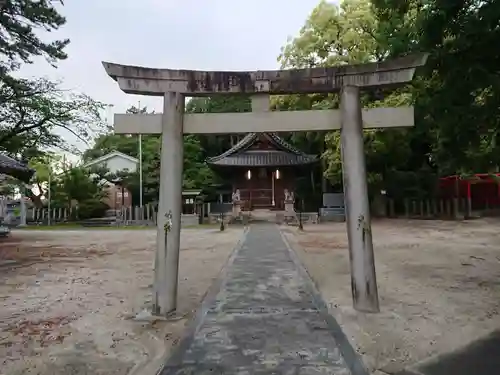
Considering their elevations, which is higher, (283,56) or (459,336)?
(283,56)

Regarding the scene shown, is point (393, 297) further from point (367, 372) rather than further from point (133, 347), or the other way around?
point (133, 347)

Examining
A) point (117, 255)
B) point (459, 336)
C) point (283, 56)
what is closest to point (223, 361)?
point (459, 336)

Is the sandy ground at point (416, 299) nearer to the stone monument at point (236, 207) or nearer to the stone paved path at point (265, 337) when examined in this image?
the stone paved path at point (265, 337)

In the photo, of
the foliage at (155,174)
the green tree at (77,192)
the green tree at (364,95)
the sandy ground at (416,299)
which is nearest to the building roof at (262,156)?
the green tree at (364,95)

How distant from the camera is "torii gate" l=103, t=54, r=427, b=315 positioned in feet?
20.4

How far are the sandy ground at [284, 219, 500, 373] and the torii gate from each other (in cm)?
65

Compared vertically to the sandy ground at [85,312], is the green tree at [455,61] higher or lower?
higher

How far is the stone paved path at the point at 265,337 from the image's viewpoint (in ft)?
13.6

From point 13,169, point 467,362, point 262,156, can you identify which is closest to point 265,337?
point 467,362

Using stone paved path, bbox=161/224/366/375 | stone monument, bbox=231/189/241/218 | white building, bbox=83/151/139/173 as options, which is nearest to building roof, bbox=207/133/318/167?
stone monument, bbox=231/189/241/218

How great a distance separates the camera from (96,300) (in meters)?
7.36

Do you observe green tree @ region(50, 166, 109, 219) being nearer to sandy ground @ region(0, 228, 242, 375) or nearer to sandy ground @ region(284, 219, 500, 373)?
sandy ground @ region(0, 228, 242, 375)

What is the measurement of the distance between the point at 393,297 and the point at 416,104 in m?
3.78

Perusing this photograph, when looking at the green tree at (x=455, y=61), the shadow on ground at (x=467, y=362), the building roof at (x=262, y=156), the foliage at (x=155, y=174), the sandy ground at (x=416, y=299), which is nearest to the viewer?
the shadow on ground at (x=467, y=362)
